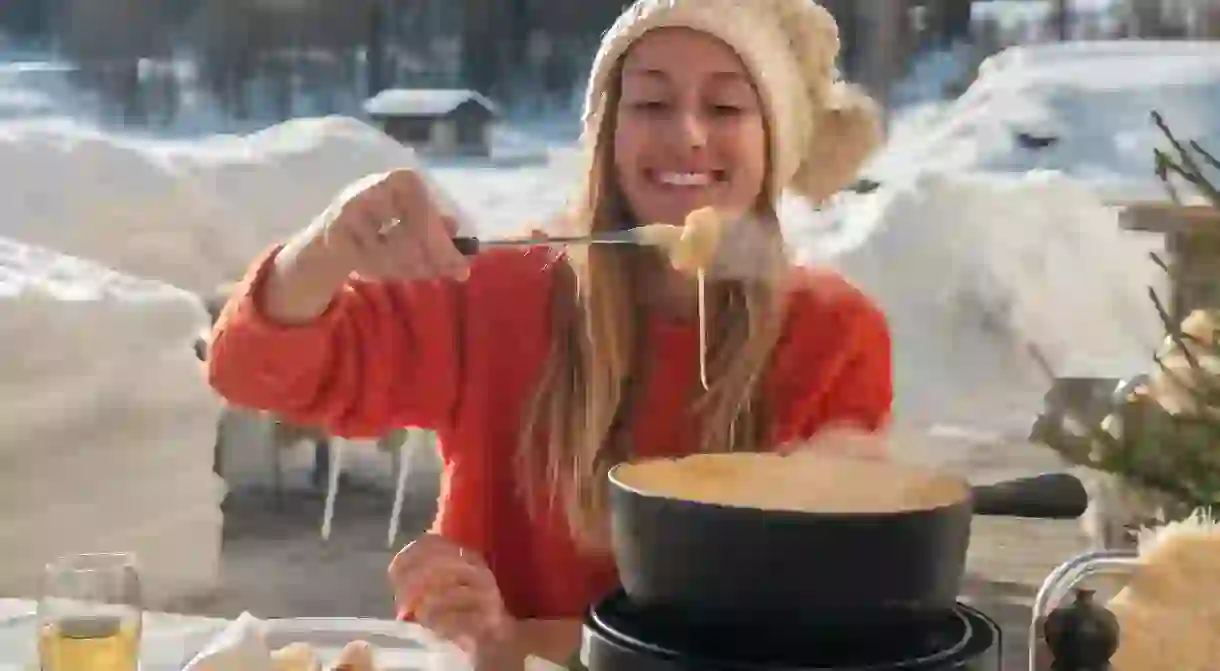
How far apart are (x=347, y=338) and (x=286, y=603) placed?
208cm

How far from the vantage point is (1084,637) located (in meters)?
0.61

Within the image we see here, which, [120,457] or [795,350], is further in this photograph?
[120,457]

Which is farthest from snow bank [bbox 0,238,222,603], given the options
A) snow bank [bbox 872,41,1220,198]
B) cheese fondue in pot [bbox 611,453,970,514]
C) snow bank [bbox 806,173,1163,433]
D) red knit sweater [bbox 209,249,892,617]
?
cheese fondue in pot [bbox 611,453,970,514]

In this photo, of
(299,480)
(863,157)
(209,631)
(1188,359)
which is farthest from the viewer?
(299,480)

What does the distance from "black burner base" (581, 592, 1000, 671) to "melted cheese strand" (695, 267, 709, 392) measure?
2.11 feet

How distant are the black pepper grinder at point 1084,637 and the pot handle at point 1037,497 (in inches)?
1.7

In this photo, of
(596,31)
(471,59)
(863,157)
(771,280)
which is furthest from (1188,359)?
(471,59)

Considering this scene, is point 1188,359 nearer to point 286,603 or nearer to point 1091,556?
point 1091,556

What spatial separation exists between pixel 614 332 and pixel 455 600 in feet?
1.00

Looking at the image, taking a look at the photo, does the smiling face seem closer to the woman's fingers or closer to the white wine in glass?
the woman's fingers

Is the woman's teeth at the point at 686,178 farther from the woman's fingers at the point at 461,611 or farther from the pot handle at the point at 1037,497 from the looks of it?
the pot handle at the point at 1037,497

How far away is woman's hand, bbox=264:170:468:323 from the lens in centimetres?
95

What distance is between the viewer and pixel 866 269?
10.3 feet

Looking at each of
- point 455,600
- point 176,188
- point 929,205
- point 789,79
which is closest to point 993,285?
point 929,205
